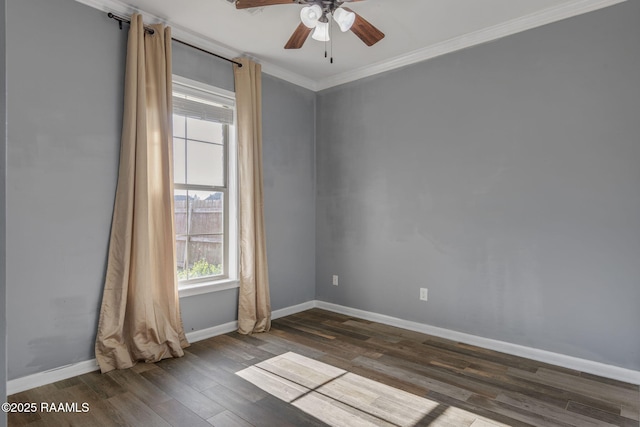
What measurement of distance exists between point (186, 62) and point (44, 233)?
1.84 metres

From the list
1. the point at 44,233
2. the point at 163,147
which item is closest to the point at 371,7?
the point at 163,147

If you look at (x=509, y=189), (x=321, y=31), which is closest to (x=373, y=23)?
(x=321, y=31)

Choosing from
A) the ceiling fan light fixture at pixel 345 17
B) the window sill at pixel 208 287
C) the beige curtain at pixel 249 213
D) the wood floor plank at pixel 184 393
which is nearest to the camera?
the wood floor plank at pixel 184 393

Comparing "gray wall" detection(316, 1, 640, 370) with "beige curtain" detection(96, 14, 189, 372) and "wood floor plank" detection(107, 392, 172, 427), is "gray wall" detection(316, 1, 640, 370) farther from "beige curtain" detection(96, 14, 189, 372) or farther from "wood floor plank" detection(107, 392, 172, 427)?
"wood floor plank" detection(107, 392, 172, 427)

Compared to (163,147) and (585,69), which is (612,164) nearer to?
(585,69)

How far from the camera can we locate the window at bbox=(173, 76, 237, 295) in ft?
11.0

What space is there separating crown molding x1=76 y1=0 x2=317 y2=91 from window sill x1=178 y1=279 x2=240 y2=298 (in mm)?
2229

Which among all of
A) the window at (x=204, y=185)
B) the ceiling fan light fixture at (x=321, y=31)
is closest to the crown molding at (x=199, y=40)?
the window at (x=204, y=185)

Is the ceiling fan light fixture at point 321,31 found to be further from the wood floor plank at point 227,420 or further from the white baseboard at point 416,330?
the white baseboard at point 416,330

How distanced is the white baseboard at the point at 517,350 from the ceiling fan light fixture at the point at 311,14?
288cm

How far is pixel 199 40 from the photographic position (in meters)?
3.38

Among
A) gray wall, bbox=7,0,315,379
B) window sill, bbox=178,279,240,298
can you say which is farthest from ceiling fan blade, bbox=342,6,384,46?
window sill, bbox=178,279,240,298

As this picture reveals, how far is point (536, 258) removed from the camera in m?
3.00

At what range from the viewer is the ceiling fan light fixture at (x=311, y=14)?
241 cm
